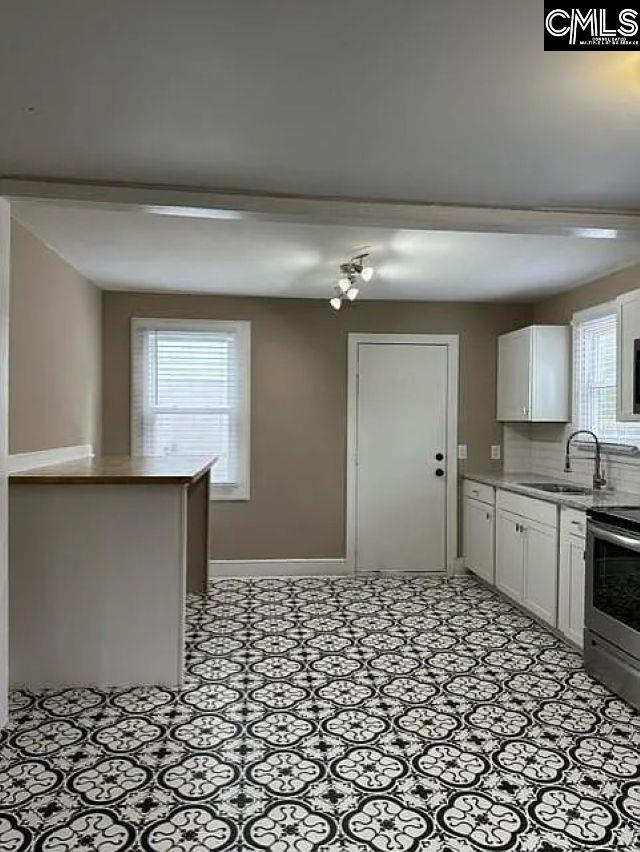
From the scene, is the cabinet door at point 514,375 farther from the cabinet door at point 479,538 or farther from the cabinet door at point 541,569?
the cabinet door at point 541,569

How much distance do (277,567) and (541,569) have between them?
2.32 m

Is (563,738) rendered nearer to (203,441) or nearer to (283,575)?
(283,575)

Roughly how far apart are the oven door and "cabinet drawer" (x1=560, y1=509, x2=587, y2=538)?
7.9 inches

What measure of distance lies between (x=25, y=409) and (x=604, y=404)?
3817mm

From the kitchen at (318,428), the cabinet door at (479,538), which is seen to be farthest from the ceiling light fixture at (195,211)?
the cabinet door at (479,538)

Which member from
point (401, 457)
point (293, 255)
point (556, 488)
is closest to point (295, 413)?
point (401, 457)

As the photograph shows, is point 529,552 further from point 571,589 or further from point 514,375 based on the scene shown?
point 514,375

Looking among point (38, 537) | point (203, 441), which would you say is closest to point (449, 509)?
point (203, 441)

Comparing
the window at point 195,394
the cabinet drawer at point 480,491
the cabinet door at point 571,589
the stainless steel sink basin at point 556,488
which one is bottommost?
the cabinet door at point 571,589

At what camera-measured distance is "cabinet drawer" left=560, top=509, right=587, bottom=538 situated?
3803 millimetres

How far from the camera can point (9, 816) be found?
7.62ft

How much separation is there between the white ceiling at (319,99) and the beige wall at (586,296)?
1.69 m

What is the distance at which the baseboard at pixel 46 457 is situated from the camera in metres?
3.60

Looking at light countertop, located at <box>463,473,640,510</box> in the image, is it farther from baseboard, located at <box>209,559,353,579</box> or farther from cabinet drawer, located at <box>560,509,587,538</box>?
baseboard, located at <box>209,559,353,579</box>
